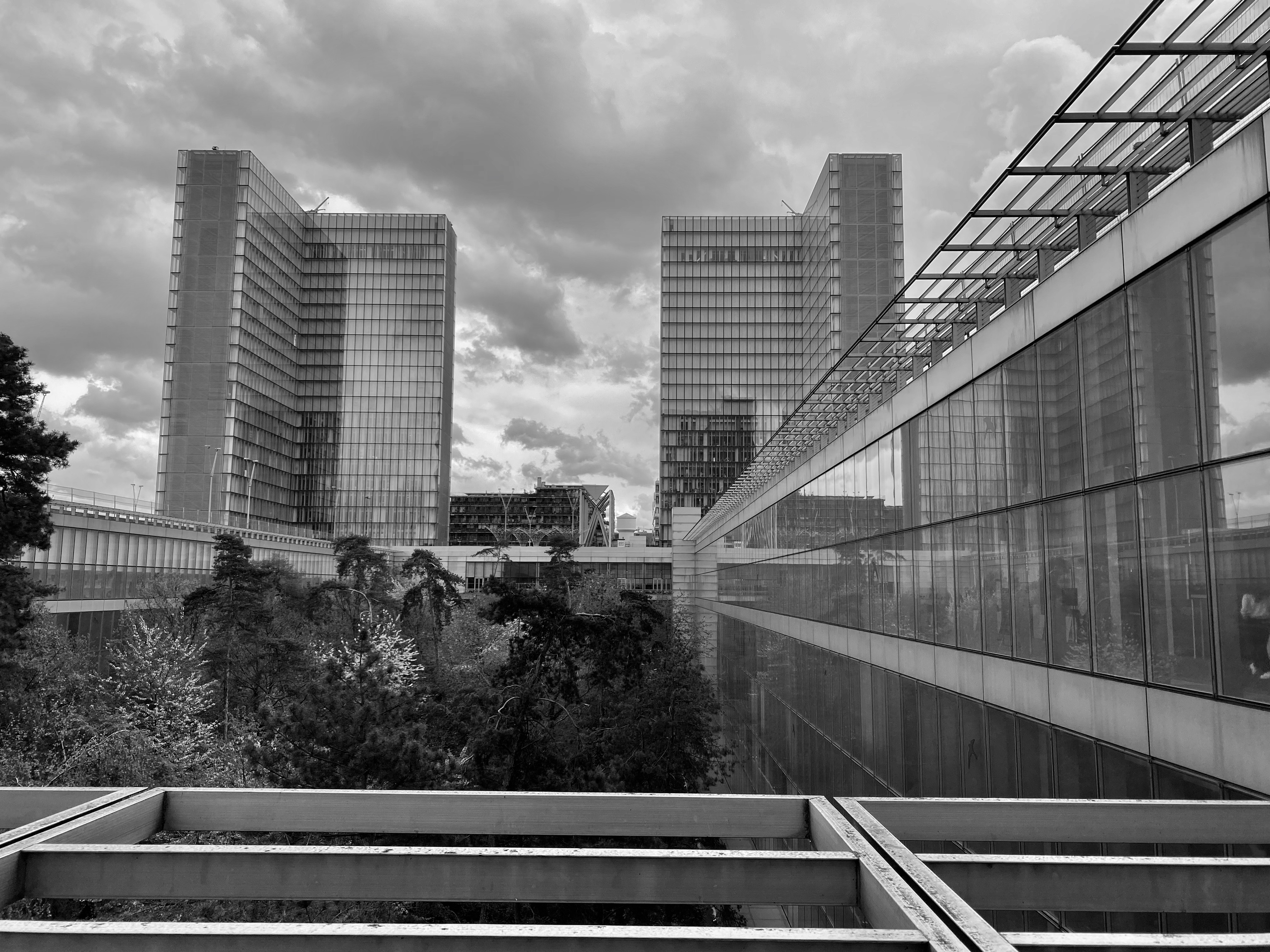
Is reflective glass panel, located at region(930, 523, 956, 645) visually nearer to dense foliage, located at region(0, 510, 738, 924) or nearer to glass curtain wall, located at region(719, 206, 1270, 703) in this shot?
glass curtain wall, located at region(719, 206, 1270, 703)

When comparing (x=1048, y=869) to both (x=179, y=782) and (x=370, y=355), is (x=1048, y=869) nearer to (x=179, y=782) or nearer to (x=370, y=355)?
(x=179, y=782)

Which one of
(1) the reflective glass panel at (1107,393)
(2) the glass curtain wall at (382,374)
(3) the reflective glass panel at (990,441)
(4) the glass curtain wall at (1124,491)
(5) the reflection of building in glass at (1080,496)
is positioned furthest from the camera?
(2) the glass curtain wall at (382,374)

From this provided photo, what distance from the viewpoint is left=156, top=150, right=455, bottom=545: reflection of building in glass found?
134 meters

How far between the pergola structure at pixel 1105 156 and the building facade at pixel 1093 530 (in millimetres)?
285

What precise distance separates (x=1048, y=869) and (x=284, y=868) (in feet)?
11.3

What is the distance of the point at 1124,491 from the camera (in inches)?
378

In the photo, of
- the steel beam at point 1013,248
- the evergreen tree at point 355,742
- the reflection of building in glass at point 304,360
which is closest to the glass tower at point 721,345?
the reflection of building in glass at point 304,360

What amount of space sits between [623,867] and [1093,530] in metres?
8.38

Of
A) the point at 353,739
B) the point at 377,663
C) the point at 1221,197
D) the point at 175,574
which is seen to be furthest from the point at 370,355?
the point at 1221,197

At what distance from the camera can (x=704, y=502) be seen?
5906 inches

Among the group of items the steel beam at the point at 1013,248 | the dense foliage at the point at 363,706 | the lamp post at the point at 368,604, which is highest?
the steel beam at the point at 1013,248

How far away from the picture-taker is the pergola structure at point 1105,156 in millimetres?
8320

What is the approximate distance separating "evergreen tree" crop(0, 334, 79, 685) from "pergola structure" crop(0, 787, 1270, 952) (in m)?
24.1

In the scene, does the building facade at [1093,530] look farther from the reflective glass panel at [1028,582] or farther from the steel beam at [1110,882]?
the steel beam at [1110,882]
